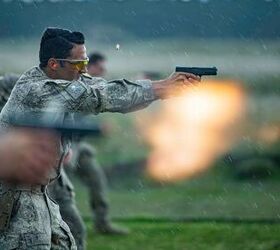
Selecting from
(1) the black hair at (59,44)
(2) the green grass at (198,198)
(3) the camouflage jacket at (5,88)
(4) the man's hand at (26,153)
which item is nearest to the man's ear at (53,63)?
(1) the black hair at (59,44)

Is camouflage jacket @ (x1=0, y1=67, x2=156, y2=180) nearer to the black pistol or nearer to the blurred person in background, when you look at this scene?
the black pistol

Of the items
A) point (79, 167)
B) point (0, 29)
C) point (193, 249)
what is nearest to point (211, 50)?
point (0, 29)

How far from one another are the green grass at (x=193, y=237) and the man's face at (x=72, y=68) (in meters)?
3.82

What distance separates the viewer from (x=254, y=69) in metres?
14.6

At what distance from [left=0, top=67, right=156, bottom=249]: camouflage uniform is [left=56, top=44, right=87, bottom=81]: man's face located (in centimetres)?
14

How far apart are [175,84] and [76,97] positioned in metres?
0.51

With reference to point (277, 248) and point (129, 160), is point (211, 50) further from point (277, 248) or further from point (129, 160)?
point (277, 248)

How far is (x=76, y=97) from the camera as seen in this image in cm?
527

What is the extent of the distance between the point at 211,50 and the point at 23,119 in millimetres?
9397

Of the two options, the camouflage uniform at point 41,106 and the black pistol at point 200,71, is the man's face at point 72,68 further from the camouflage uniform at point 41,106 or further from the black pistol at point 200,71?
the black pistol at point 200,71

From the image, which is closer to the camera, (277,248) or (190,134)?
(277,248)

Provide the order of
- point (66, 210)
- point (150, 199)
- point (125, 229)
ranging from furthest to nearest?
1. point (150, 199)
2. point (125, 229)
3. point (66, 210)

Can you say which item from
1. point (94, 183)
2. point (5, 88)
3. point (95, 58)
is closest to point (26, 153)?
point (5, 88)

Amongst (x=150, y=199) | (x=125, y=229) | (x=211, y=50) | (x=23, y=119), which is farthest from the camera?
(x=211, y=50)
